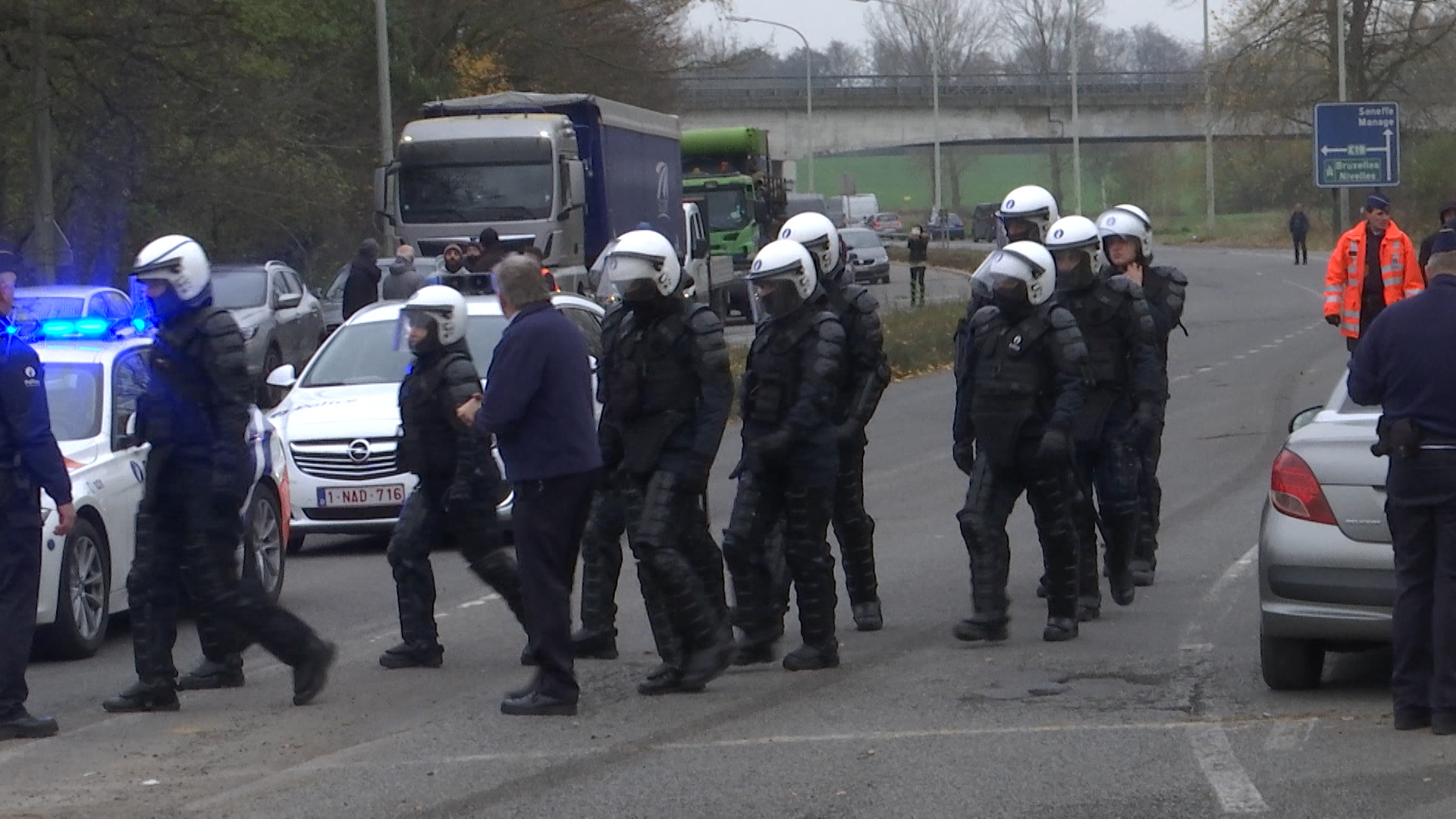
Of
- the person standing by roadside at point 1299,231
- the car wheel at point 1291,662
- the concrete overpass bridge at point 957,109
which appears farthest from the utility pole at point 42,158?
the concrete overpass bridge at point 957,109

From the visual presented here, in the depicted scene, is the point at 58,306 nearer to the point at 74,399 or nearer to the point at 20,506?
the point at 74,399

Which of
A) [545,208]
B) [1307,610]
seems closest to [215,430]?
[1307,610]

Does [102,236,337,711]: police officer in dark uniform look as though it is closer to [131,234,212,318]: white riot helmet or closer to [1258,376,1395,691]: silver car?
[131,234,212,318]: white riot helmet

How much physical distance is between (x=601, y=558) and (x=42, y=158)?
1885cm

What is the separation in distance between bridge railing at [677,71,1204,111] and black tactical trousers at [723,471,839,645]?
68.3 meters

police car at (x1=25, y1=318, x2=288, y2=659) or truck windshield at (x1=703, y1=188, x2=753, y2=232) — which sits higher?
truck windshield at (x1=703, y1=188, x2=753, y2=232)

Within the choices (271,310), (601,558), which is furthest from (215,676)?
(271,310)

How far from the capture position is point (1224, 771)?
678 cm

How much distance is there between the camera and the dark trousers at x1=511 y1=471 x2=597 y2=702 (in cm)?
810

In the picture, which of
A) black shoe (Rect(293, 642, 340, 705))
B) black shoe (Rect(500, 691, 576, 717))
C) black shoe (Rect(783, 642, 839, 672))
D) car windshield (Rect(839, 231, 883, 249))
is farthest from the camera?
car windshield (Rect(839, 231, 883, 249))

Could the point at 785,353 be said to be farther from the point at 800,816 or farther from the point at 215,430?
the point at 800,816

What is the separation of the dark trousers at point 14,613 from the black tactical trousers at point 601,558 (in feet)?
8.17

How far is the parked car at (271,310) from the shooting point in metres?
25.1

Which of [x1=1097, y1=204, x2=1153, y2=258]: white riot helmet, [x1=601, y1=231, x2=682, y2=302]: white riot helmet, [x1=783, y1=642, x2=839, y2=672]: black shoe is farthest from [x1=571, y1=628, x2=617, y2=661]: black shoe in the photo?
[x1=1097, y1=204, x2=1153, y2=258]: white riot helmet
